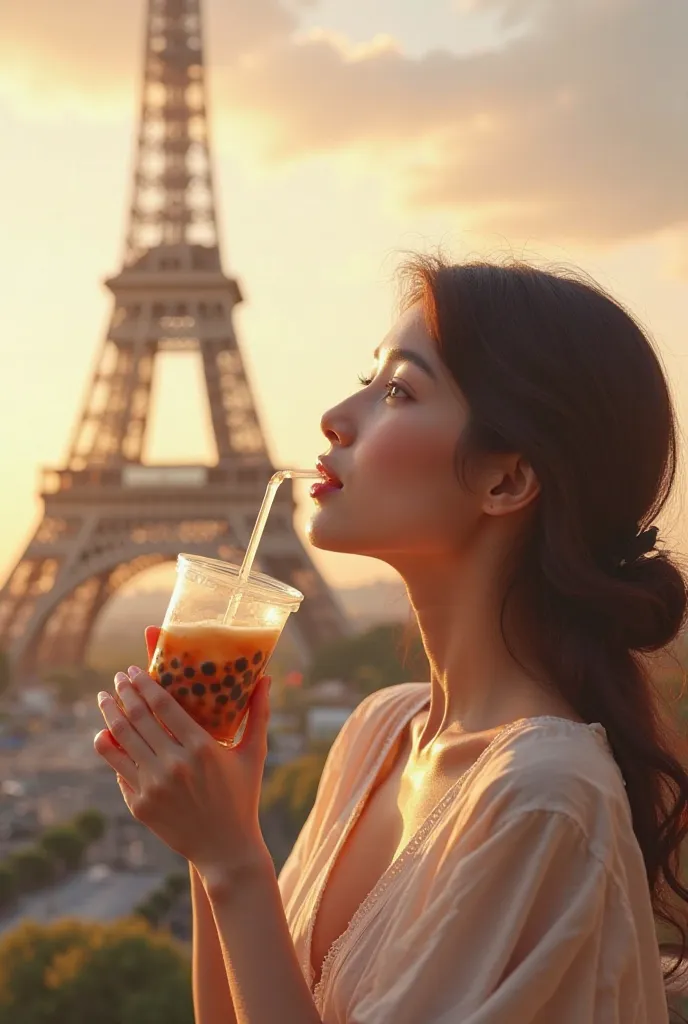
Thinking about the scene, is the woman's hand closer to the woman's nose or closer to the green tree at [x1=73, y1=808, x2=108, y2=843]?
the woman's nose

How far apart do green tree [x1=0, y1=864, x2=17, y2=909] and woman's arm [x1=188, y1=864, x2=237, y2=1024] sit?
1501cm

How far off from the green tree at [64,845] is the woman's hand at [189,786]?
16.7m

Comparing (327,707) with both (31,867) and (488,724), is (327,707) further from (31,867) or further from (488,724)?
(488,724)

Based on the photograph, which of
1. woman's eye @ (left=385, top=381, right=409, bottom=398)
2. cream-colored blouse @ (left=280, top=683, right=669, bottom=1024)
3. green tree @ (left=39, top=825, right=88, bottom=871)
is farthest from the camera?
green tree @ (left=39, top=825, right=88, bottom=871)

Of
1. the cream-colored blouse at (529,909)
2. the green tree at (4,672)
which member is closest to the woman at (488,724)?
the cream-colored blouse at (529,909)

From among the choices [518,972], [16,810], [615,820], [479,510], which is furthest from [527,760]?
[16,810]

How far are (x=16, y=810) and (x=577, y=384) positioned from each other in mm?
21431

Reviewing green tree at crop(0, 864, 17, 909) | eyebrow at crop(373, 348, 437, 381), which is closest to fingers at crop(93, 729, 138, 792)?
eyebrow at crop(373, 348, 437, 381)

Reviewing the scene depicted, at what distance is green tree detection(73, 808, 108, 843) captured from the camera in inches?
738

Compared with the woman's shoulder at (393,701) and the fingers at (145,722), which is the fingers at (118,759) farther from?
the woman's shoulder at (393,701)

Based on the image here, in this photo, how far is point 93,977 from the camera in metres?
10.7

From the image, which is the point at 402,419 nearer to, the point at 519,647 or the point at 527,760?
the point at 519,647

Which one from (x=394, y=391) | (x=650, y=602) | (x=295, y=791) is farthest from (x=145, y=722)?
(x=295, y=791)

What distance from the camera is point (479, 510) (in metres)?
1.83
